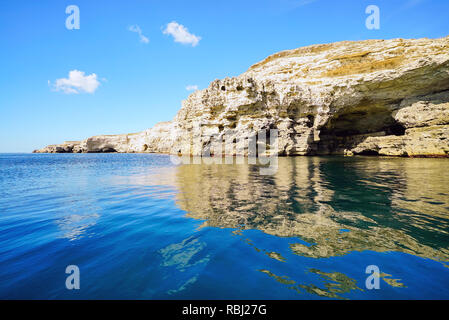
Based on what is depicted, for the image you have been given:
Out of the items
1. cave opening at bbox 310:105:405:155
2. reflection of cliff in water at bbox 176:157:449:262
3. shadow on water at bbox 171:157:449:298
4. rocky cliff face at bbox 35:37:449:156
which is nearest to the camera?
shadow on water at bbox 171:157:449:298

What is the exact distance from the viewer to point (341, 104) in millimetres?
32438

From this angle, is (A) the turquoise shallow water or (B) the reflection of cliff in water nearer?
(A) the turquoise shallow water

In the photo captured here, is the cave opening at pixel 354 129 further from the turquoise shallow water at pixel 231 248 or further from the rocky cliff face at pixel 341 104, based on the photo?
the turquoise shallow water at pixel 231 248

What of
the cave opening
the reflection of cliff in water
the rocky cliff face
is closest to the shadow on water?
the reflection of cliff in water

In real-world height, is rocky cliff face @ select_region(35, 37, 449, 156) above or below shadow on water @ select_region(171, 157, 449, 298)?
above

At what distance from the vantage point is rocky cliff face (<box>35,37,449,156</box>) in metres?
26.2

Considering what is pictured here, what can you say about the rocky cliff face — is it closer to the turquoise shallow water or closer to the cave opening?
the cave opening

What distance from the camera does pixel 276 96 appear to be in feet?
115

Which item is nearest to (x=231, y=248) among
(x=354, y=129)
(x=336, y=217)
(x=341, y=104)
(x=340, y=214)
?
(x=336, y=217)

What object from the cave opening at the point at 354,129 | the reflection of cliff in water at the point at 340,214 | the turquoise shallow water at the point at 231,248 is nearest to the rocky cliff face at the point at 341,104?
the cave opening at the point at 354,129

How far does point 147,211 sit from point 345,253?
5.62 m

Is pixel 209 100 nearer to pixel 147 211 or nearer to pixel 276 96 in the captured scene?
pixel 276 96

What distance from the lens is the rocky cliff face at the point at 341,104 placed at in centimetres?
2620

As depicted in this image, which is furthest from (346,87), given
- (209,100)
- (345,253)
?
(345,253)
